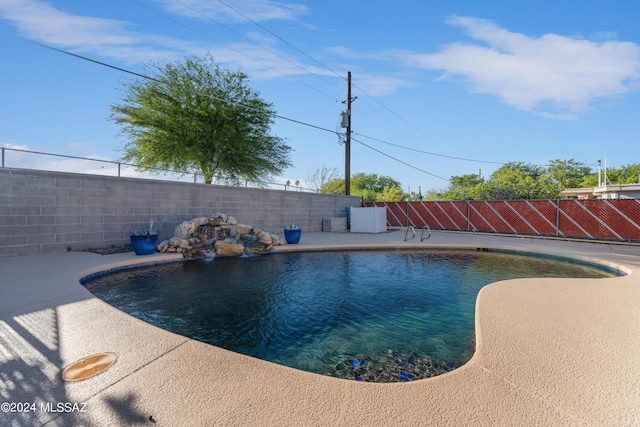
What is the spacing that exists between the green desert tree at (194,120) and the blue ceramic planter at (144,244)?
25.3 ft

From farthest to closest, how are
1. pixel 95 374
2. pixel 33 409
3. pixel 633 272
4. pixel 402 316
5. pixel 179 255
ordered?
pixel 179 255 < pixel 633 272 < pixel 402 316 < pixel 95 374 < pixel 33 409

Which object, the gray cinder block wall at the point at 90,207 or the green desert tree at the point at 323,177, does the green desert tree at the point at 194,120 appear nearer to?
the gray cinder block wall at the point at 90,207

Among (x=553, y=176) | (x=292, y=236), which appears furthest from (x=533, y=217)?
(x=553, y=176)

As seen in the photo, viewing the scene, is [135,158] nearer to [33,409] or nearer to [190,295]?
[190,295]

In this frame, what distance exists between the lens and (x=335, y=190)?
100 feet

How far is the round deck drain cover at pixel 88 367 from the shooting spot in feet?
5.92

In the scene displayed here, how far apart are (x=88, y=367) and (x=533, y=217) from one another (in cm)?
1347

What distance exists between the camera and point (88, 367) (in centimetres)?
190

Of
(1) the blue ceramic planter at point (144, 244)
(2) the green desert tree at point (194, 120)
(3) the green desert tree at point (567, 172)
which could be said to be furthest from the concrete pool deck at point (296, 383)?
(3) the green desert tree at point (567, 172)

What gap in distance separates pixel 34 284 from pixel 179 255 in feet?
9.98

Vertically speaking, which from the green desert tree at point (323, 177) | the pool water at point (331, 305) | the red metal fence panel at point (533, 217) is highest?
the green desert tree at point (323, 177)

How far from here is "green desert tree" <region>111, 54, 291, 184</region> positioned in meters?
13.4

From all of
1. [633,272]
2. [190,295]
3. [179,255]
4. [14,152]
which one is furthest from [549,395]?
[14,152]

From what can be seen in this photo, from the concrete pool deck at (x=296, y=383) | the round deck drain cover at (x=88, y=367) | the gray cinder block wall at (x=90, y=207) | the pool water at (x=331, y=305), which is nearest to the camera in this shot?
the concrete pool deck at (x=296, y=383)
